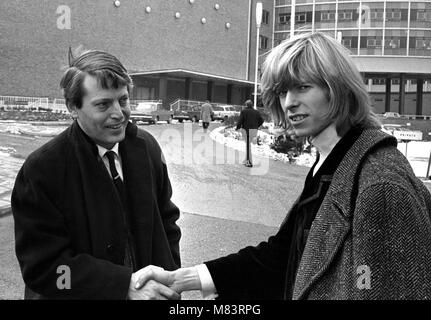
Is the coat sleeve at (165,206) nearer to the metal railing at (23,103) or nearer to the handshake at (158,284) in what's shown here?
the handshake at (158,284)

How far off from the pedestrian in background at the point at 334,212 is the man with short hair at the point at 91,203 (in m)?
0.19

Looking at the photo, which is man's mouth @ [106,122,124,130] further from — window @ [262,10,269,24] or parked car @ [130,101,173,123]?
window @ [262,10,269,24]

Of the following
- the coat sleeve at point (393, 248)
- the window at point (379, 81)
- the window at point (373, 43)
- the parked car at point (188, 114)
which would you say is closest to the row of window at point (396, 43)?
the window at point (373, 43)

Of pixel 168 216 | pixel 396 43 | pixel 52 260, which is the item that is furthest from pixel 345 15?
pixel 52 260

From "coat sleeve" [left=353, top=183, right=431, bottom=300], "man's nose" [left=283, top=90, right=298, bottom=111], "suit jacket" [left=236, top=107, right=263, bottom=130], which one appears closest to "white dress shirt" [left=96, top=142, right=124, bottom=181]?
"man's nose" [left=283, top=90, right=298, bottom=111]

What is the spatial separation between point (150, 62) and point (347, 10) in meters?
29.1

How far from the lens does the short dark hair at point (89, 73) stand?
209 centimetres

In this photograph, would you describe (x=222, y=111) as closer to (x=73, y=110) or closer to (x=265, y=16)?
(x=265, y=16)

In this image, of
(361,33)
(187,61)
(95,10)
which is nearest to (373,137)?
(95,10)

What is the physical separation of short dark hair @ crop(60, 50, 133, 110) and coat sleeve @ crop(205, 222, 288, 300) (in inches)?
33.2

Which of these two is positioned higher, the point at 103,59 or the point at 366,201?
the point at 103,59

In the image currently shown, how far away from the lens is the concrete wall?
35844 millimetres

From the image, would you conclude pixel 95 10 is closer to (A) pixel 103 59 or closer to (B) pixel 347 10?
(B) pixel 347 10
